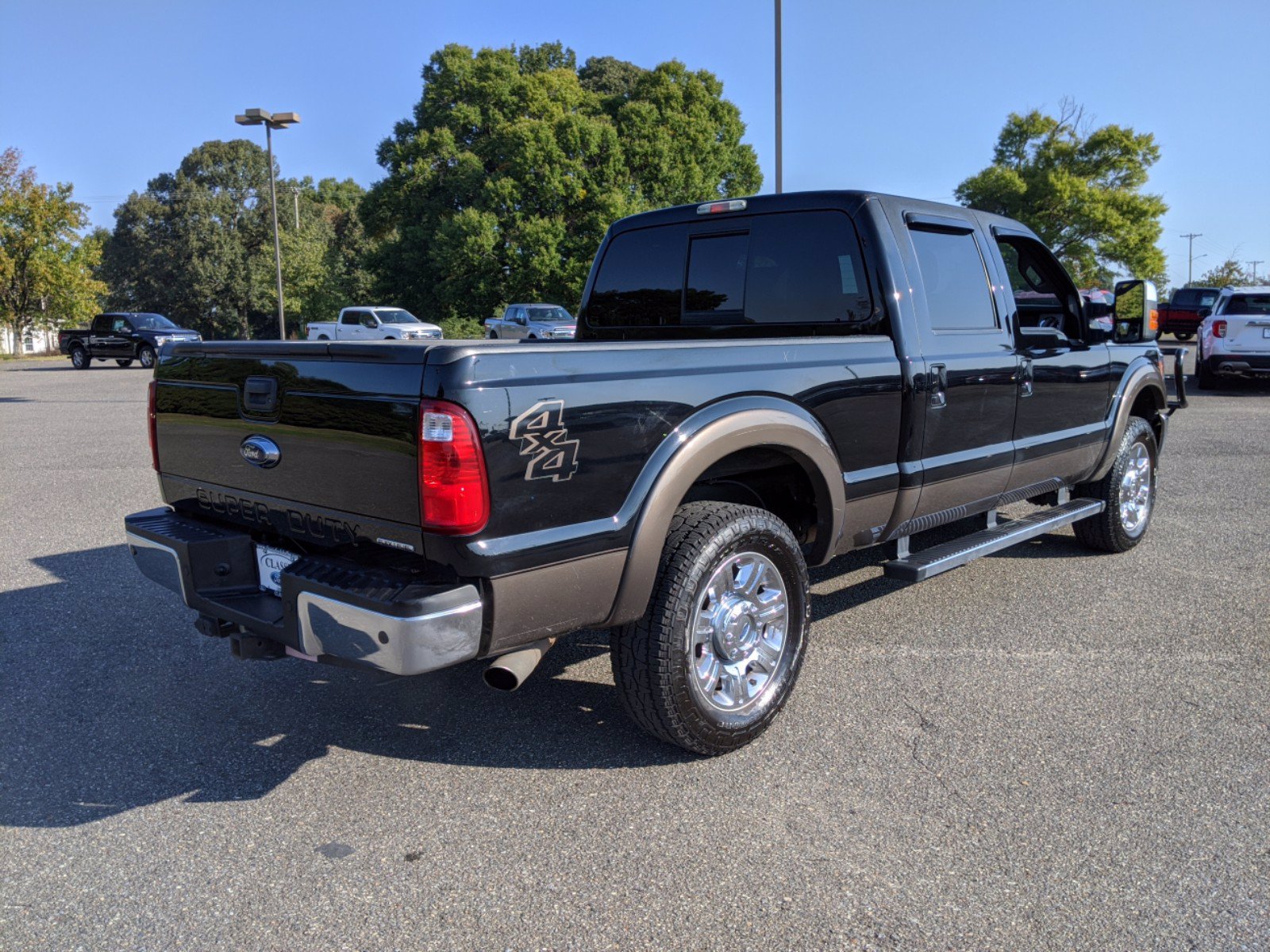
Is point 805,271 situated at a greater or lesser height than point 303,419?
greater

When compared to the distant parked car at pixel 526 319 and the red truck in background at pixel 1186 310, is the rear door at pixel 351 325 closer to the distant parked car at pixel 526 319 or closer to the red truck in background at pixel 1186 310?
the distant parked car at pixel 526 319

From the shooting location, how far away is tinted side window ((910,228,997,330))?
4512mm

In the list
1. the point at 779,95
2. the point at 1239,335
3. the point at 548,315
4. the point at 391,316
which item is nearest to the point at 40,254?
the point at 391,316

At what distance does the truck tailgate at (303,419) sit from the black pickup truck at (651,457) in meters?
0.01

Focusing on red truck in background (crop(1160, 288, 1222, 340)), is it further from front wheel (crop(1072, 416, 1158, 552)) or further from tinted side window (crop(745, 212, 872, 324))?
→ tinted side window (crop(745, 212, 872, 324))

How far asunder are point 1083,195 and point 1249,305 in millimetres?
27018

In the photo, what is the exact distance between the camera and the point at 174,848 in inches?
118

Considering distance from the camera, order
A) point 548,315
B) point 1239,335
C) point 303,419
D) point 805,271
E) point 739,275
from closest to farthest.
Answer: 1. point 303,419
2. point 805,271
3. point 739,275
4. point 1239,335
5. point 548,315

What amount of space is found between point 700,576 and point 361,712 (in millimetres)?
1577

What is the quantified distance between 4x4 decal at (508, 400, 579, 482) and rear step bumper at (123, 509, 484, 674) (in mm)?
406

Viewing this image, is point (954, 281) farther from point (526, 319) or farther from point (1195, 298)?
point (1195, 298)

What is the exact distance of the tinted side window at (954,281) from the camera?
4.51m

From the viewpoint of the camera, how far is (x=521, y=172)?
38.4 metres

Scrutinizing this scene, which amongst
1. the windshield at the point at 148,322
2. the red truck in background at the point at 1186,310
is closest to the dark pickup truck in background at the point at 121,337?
the windshield at the point at 148,322
